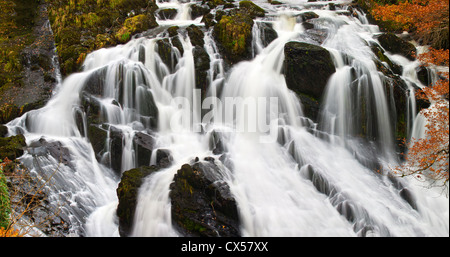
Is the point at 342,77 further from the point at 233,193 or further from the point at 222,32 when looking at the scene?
the point at 233,193

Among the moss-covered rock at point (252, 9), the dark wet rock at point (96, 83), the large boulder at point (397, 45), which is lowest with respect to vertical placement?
the dark wet rock at point (96, 83)

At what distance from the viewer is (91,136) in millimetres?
10906

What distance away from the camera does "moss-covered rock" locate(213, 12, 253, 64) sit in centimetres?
1384

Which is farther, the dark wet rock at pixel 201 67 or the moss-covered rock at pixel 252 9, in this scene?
the moss-covered rock at pixel 252 9

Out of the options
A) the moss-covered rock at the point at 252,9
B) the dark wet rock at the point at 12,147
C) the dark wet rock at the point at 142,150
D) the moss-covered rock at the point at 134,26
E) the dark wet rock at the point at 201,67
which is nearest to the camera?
the dark wet rock at the point at 12,147

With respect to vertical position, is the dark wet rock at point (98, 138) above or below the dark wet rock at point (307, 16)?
below

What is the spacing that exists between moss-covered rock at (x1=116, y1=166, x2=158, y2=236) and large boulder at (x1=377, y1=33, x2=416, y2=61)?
12422mm

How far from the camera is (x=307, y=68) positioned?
11914 millimetres

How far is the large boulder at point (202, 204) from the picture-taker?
7.45 m

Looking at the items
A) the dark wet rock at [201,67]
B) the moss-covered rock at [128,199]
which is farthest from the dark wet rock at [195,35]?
the moss-covered rock at [128,199]

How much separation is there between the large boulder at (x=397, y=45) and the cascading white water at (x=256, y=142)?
3.56 ft

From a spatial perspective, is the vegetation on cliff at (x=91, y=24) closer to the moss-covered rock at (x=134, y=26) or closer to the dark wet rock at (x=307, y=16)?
the moss-covered rock at (x=134, y=26)

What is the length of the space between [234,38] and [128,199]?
9.17m

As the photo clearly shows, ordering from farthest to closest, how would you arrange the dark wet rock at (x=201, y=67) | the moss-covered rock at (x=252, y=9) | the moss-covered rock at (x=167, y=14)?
1. the moss-covered rock at (x=167, y=14)
2. the moss-covered rock at (x=252, y=9)
3. the dark wet rock at (x=201, y=67)
